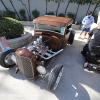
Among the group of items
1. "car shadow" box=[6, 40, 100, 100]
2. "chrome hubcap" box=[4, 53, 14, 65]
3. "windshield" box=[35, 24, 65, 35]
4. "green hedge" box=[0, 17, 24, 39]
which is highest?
"windshield" box=[35, 24, 65, 35]

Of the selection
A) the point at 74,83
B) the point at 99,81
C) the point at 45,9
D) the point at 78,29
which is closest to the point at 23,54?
the point at 74,83

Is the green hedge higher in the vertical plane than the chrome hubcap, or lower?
higher

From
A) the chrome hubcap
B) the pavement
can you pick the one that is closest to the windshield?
the pavement

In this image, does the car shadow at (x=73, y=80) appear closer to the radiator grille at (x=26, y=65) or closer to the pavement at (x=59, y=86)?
the pavement at (x=59, y=86)

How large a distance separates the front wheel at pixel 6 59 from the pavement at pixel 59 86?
0.57ft

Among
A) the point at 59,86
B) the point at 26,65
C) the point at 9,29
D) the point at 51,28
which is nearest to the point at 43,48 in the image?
the point at 51,28

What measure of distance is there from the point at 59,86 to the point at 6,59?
5.22ft

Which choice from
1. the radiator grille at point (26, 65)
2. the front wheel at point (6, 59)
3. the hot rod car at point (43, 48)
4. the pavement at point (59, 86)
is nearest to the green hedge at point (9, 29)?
the hot rod car at point (43, 48)

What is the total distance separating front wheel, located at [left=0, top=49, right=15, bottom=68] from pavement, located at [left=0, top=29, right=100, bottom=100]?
17 cm

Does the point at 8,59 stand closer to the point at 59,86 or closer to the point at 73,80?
the point at 59,86

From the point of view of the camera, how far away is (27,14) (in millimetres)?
8461

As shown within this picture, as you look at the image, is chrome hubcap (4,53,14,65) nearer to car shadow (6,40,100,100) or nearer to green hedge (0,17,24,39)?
car shadow (6,40,100,100)

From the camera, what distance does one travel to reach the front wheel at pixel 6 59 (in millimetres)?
2994

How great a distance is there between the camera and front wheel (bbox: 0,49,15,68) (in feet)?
9.82
